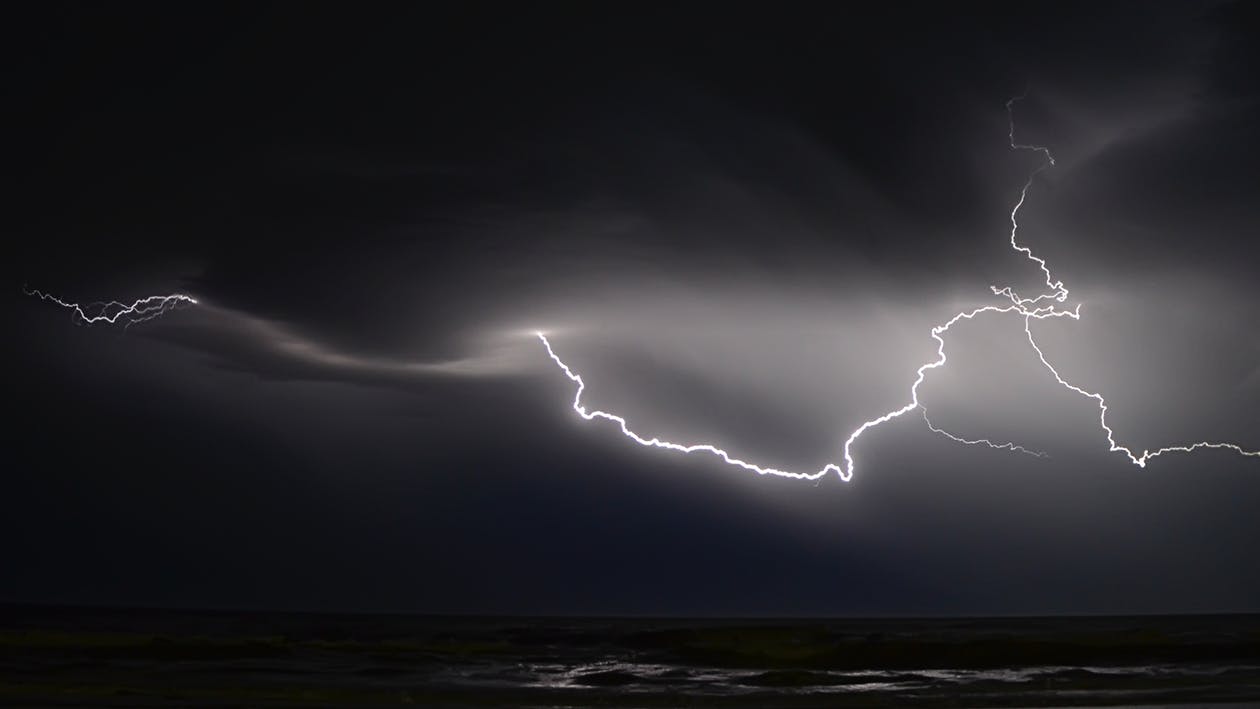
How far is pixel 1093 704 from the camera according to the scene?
14.0 m

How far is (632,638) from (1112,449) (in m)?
15.4

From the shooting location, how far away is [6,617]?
112 feet

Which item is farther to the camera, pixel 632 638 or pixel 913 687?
pixel 632 638

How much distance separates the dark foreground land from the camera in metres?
15.2

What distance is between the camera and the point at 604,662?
2284 cm

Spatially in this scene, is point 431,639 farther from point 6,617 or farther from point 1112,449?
point 1112,449

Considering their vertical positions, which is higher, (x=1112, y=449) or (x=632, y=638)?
(x=1112, y=449)

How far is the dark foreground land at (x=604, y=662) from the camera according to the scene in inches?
600

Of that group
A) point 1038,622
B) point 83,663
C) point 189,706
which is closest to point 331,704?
point 189,706

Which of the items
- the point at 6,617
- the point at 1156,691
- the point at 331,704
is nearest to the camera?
the point at 331,704

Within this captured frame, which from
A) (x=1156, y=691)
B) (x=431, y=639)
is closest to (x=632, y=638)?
(x=431, y=639)

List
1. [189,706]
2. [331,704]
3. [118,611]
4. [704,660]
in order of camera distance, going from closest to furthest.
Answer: [189,706] → [331,704] → [704,660] → [118,611]

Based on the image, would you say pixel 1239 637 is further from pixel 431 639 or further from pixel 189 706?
pixel 189 706

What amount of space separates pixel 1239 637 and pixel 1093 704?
68.2ft
